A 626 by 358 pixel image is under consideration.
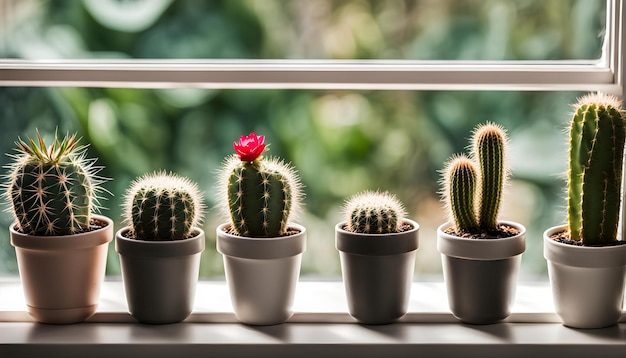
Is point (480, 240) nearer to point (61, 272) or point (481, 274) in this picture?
point (481, 274)

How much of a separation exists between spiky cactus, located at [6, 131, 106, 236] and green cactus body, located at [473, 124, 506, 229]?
0.75 m

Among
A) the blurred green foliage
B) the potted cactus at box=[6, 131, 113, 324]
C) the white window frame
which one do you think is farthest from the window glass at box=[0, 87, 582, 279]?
the potted cactus at box=[6, 131, 113, 324]

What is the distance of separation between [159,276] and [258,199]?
0.24 m

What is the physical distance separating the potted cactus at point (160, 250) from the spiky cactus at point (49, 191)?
0.09 meters

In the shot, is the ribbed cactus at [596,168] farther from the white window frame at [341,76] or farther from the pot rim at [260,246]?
the pot rim at [260,246]

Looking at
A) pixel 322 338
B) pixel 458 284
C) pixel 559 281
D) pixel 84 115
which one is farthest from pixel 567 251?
pixel 84 115

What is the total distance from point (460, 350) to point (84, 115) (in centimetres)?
93

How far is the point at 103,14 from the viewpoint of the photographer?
5.06 feet

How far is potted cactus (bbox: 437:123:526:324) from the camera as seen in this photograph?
1364 mm

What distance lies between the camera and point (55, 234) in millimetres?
1385

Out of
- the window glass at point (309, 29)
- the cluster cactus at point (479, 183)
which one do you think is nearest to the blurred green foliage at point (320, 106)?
the window glass at point (309, 29)

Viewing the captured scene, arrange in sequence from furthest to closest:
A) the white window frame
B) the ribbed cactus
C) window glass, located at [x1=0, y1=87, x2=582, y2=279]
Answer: window glass, located at [x1=0, y1=87, x2=582, y2=279] → the white window frame → the ribbed cactus

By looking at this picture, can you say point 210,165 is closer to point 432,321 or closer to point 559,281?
point 432,321

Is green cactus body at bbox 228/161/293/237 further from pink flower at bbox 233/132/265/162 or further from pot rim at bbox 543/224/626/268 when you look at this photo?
pot rim at bbox 543/224/626/268
